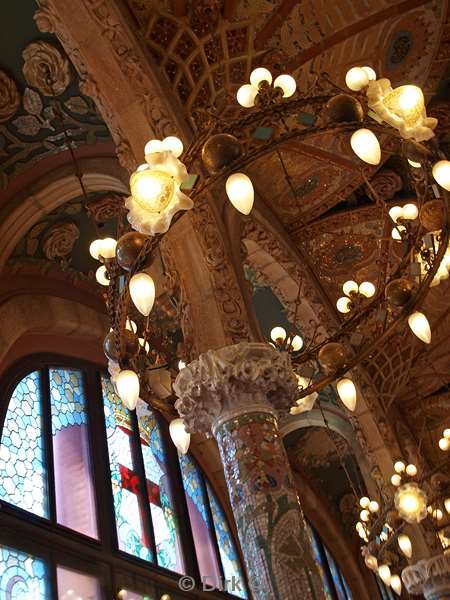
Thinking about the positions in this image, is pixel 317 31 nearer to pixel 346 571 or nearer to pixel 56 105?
pixel 56 105

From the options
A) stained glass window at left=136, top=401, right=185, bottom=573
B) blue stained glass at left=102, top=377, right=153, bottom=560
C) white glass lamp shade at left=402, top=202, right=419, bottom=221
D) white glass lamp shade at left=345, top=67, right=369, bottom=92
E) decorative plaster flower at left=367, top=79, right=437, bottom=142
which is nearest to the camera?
decorative plaster flower at left=367, top=79, right=437, bottom=142

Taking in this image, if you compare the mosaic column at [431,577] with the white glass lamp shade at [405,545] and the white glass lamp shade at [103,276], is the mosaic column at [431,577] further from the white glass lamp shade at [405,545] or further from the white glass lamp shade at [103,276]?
the white glass lamp shade at [103,276]

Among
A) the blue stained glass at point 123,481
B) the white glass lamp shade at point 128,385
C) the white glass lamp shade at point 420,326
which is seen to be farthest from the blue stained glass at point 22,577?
the white glass lamp shade at point 420,326

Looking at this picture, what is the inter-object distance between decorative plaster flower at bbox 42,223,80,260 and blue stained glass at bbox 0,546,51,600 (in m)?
3.60

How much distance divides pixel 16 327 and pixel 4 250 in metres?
0.96

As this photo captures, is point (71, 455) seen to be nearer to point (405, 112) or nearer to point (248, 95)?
point (248, 95)

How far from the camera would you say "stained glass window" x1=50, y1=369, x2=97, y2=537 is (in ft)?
26.5

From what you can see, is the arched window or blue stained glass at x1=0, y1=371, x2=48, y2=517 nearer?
the arched window

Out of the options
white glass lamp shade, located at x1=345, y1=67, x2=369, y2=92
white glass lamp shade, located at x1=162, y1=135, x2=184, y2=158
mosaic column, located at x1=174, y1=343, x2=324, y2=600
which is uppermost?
white glass lamp shade, located at x1=345, y1=67, x2=369, y2=92

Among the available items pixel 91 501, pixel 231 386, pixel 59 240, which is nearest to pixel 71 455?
pixel 91 501

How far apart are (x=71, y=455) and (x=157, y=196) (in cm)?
569

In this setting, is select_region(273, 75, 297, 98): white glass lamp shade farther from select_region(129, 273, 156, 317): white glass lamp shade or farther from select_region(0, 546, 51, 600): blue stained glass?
select_region(0, 546, 51, 600): blue stained glass

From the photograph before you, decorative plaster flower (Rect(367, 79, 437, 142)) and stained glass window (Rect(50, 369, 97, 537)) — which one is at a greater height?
stained glass window (Rect(50, 369, 97, 537))

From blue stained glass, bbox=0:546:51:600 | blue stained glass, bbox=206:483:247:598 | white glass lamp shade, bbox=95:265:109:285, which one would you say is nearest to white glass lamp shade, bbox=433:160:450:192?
white glass lamp shade, bbox=95:265:109:285
